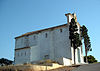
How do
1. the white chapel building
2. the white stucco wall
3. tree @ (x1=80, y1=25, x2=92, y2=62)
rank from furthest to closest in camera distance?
the white stucco wall → tree @ (x1=80, y1=25, x2=92, y2=62) → the white chapel building

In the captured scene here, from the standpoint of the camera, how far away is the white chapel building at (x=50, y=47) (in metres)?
29.0

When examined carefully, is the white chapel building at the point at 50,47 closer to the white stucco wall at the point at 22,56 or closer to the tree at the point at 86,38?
the white stucco wall at the point at 22,56

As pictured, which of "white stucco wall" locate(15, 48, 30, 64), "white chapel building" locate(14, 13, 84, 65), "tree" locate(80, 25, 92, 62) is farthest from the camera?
"white stucco wall" locate(15, 48, 30, 64)

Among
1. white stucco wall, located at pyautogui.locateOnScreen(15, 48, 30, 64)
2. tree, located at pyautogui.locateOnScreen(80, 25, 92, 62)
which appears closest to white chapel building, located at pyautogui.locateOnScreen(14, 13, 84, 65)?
white stucco wall, located at pyautogui.locateOnScreen(15, 48, 30, 64)

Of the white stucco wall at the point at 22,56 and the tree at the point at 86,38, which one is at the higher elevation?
the tree at the point at 86,38

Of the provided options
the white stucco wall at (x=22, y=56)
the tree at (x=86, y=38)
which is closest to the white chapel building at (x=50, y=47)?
the white stucco wall at (x=22, y=56)

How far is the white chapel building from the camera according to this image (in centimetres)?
2900

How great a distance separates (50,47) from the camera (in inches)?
1228

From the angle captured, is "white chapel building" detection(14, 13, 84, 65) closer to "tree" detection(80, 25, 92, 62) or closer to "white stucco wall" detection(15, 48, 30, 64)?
"white stucco wall" detection(15, 48, 30, 64)

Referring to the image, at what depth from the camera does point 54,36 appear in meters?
31.8

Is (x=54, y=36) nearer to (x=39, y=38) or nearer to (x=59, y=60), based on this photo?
(x=39, y=38)

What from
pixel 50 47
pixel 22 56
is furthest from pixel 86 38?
pixel 22 56

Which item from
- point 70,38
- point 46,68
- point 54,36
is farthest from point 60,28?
point 46,68

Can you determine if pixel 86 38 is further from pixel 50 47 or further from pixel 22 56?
pixel 22 56
